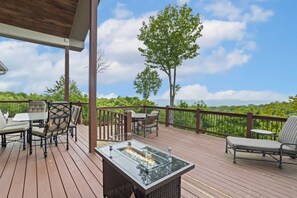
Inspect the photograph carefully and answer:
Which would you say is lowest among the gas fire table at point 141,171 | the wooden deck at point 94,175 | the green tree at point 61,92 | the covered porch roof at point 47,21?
the wooden deck at point 94,175

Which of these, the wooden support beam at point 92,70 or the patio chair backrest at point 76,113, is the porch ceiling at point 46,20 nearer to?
the wooden support beam at point 92,70

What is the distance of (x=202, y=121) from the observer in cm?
618

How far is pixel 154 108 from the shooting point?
25.0ft

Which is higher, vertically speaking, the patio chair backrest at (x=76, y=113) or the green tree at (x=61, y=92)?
the green tree at (x=61, y=92)

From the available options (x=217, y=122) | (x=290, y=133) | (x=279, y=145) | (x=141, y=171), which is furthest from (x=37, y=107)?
(x=290, y=133)

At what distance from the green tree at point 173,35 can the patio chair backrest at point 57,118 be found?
7057 mm

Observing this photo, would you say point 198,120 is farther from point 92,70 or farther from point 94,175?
point 94,175

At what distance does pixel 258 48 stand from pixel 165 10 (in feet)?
17.8

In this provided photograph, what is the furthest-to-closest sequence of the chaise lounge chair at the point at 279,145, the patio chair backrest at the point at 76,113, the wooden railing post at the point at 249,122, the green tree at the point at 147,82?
the green tree at the point at 147,82 < the patio chair backrest at the point at 76,113 < the wooden railing post at the point at 249,122 < the chaise lounge chair at the point at 279,145

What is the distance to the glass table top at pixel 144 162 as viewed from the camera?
1.55 metres

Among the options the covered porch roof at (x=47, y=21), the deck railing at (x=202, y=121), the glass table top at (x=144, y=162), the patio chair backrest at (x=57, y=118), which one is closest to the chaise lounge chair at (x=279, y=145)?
the deck railing at (x=202, y=121)

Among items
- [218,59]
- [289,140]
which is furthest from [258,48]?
[289,140]

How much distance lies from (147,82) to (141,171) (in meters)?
10.4

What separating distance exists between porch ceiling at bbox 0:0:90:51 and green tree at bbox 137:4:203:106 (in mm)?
4256
